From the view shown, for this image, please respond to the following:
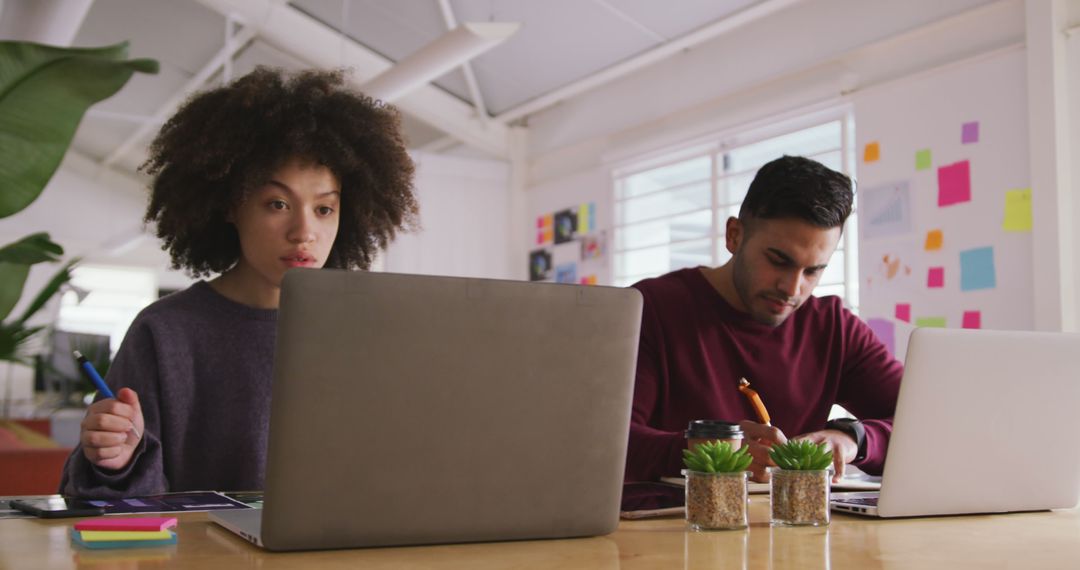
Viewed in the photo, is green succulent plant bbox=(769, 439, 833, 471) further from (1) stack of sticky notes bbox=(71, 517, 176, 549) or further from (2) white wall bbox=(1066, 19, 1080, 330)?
(2) white wall bbox=(1066, 19, 1080, 330)

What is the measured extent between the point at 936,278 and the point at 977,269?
19cm

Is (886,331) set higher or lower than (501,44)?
lower

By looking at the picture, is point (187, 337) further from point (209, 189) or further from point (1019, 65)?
point (1019, 65)

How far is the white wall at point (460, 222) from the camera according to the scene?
668cm

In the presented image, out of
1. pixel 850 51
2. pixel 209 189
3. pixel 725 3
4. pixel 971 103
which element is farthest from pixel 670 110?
pixel 209 189

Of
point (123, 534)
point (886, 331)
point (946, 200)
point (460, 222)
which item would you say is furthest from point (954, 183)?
point (123, 534)

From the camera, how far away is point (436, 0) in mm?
5750

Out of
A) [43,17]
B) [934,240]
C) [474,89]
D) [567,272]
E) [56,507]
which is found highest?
[474,89]

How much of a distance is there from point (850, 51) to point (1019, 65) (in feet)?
2.96

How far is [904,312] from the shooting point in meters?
4.22

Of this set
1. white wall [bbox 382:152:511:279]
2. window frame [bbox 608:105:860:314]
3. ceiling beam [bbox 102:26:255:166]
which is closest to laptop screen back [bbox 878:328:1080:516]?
window frame [bbox 608:105:860:314]

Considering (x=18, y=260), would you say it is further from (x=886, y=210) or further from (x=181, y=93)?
(x=181, y=93)

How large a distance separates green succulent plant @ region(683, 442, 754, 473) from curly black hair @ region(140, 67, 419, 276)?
826 millimetres

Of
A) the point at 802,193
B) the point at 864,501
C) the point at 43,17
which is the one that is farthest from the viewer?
the point at 43,17
